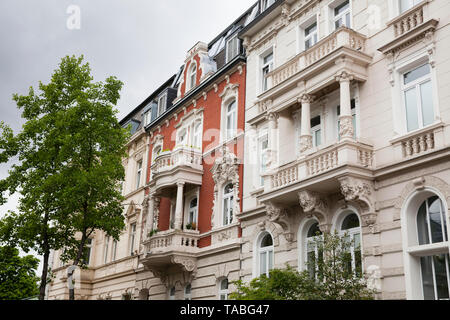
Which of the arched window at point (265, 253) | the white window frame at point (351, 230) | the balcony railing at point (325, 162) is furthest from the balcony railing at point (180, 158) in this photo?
the white window frame at point (351, 230)

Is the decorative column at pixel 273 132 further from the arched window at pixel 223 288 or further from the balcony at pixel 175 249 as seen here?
the balcony at pixel 175 249

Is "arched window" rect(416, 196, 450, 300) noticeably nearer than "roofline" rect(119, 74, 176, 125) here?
Yes

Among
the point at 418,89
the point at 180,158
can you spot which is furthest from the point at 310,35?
the point at 180,158

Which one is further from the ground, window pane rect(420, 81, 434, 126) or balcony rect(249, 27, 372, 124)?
balcony rect(249, 27, 372, 124)

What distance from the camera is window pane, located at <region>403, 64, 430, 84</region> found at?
13391 mm

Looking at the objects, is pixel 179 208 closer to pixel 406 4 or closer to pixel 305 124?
pixel 305 124

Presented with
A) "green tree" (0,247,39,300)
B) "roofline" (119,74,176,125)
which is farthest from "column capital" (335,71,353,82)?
"green tree" (0,247,39,300)

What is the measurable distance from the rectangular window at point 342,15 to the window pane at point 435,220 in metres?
6.98

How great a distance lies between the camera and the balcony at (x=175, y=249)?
20766mm

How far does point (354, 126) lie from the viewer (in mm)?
15227

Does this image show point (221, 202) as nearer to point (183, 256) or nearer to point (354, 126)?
point (183, 256)

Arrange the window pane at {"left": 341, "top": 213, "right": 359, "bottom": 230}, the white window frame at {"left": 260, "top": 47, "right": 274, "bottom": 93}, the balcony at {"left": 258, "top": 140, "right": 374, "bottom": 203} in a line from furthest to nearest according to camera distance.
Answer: the white window frame at {"left": 260, "top": 47, "right": 274, "bottom": 93}
the window pane at {"left": 341, "top": 213, "right": 359, "bottom": 230}
the balcony at {"left": 258, "top": 140, "right": 374, "bottom": 203}

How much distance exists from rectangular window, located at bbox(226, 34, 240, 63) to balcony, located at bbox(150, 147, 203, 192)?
4.72 metres

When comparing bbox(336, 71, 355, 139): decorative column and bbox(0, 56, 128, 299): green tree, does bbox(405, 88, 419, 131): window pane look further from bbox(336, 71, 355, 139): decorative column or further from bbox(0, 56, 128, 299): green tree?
bbox(0, 56, 128, 299): green tree
